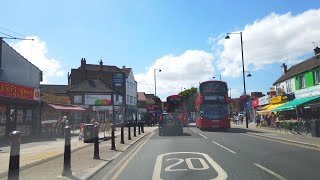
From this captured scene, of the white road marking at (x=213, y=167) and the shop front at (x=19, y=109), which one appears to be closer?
the white road marking at (x=213, y=167)

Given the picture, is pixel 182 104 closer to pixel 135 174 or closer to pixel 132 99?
pixel 132 99

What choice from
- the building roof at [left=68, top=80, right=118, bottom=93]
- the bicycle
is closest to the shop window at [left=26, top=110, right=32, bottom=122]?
the bicycle

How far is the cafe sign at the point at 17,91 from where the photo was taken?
27.7 metres

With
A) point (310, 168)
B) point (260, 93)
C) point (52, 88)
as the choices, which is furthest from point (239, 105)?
point (310, 168)

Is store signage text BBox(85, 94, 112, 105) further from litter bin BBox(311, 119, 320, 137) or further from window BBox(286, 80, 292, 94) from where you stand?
litter bin BBox(311, 119, 320, 137)

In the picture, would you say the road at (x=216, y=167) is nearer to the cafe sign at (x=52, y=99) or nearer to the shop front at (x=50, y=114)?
the shop front at (x=50, y=114)

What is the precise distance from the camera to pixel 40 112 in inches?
1405

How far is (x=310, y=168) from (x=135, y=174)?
5.14m

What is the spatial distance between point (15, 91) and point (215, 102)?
59.7 ft

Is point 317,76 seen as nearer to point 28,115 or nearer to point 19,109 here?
point 28,115

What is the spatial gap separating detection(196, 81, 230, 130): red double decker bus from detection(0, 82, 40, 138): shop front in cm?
1500

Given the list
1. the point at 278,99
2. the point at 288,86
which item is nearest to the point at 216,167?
the point at 278,99

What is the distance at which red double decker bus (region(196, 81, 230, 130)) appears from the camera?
39.0m

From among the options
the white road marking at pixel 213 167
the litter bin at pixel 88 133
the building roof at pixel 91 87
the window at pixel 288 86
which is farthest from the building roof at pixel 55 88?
the white road marking at pixel 213 167
